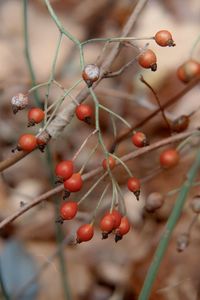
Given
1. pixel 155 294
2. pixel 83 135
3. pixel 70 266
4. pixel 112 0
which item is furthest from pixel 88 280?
pixel 112 0

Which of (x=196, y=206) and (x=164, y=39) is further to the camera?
(x=196, y=206)

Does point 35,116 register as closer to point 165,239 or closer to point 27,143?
point 27,143

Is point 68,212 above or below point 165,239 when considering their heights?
above

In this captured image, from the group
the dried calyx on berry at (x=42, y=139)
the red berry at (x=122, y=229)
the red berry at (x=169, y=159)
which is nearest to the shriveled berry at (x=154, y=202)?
the red berry at (x=169, y=159)

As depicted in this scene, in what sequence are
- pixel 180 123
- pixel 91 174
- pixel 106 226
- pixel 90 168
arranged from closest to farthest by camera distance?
pixel 106 226
pixel 91 174
pixel 180 123
pixel 90 168

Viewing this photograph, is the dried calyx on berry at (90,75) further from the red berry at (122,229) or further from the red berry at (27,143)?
the red berry at (122,229)

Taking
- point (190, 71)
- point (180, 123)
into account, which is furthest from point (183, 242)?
point (190, 71)

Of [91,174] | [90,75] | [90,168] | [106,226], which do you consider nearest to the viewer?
[90,75]

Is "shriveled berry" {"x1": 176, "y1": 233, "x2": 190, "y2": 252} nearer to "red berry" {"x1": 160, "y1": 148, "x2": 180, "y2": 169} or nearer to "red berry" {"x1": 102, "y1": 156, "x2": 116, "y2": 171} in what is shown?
"red berry" {"x1": 160, "y1": 148, "x2": 180, "y2": 169}
